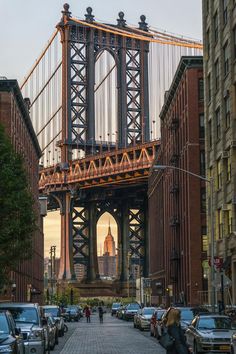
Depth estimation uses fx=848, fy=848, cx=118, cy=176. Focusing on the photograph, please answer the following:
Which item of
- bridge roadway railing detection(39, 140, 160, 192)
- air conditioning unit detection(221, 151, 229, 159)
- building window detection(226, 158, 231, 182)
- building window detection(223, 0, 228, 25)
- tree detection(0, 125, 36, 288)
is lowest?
tree detection(0, 125, 36, 288)

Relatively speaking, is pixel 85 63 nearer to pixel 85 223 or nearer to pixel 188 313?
pixel 85 223

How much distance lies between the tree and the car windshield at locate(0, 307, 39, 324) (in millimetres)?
9647

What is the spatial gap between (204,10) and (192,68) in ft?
43.9

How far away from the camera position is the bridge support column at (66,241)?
13962 centimetres

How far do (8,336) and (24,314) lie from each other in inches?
342

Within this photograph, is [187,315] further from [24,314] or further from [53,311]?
[53,311]

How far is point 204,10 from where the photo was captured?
6078 cm

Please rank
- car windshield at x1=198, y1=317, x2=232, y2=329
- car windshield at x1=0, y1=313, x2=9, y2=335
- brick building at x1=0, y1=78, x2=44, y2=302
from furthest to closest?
brick building at x1=0, y1=78, x2=44, y2=302 < car windshield at x1=198, y1=317, x2=232, y2=329 < car windshield at x1=0, y1=313, x2=9, y2=335

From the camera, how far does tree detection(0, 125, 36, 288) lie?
36.5 m

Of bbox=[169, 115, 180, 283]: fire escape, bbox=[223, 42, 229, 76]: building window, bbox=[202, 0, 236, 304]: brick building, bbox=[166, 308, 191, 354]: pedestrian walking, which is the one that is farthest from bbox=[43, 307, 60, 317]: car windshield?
bbox=[169, 115, 180, 283]: fire escape

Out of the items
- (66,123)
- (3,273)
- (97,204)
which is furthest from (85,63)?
(3,273)

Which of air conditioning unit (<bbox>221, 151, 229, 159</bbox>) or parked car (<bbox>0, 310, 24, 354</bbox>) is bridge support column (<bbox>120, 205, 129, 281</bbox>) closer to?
air conditioning unit (<bbox>221, 151, 229, 159</bbox>)

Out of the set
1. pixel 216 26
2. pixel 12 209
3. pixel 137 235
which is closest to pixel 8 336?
pixel 12 209

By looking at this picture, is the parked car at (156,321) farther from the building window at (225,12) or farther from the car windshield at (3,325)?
the car windshield at (3,325)
